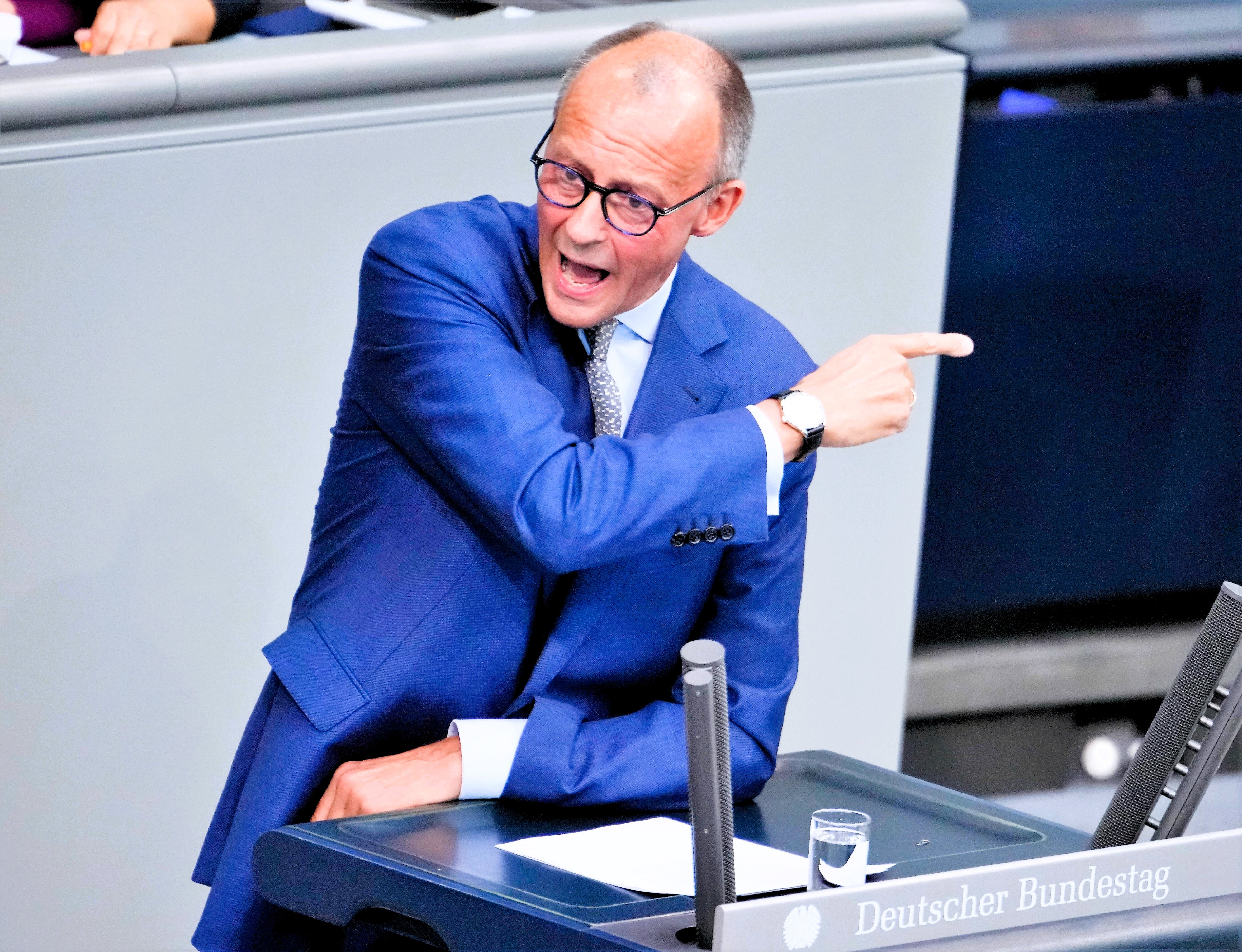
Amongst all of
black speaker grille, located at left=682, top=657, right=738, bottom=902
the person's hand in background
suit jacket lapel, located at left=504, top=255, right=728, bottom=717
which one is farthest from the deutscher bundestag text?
the person's hand in background

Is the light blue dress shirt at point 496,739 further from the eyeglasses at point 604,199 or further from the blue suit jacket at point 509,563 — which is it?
the eyeglasses at point 604,199

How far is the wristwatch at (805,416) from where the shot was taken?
160 centimetres

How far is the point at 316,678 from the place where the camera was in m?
1.69

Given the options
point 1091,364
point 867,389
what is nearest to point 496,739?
point 867,389

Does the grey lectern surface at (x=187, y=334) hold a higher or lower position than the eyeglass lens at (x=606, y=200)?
lower

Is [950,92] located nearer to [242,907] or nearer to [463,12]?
[463,12]

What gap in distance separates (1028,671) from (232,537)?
1450 millimetres

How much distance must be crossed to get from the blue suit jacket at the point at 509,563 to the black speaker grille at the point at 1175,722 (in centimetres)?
39

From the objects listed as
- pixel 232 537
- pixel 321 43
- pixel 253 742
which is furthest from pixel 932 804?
pixel 321 43

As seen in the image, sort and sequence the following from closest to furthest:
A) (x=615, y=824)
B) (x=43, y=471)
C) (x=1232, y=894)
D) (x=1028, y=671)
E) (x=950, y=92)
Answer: (x=1232, y=894) < (x=615, y=824) < (x=43, y=471) < (x=950, y=92) < (x=1028, y=671)

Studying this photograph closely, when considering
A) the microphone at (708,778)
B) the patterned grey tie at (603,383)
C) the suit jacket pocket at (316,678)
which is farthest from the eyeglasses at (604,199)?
the microphone at (708,778)

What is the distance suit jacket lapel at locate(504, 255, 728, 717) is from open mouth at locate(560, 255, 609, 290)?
97 millimetres

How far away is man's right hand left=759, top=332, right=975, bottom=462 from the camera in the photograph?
63.2 inches

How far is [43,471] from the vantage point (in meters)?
2.24
